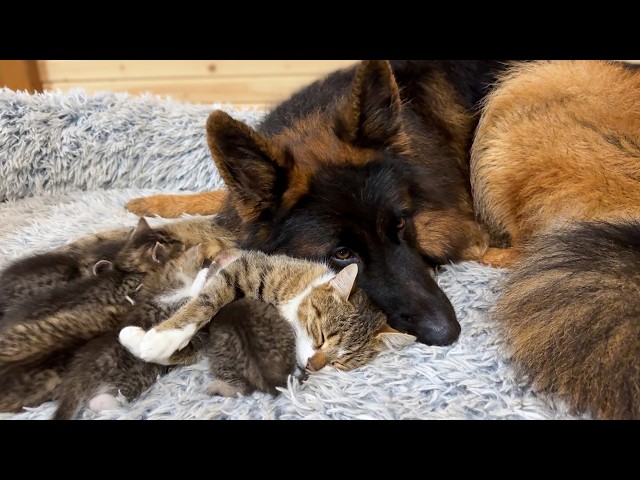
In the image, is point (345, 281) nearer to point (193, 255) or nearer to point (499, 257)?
point (193, 255)

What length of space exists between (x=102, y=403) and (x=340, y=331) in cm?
79

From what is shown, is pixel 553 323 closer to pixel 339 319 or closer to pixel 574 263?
pixel 574 263

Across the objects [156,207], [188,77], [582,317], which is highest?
[582,317]

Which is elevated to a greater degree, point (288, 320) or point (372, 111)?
point (372, 111)

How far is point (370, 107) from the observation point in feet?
6.80

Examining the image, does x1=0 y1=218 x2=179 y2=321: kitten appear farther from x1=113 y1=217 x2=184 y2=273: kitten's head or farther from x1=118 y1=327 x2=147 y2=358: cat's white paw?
x1=118 y1=327 x2=147 y2=358: cat's white paw

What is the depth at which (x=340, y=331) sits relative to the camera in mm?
1871

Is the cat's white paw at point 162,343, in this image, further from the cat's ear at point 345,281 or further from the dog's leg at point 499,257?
the dog's leg at point 499,257

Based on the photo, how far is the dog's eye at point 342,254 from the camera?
206cm

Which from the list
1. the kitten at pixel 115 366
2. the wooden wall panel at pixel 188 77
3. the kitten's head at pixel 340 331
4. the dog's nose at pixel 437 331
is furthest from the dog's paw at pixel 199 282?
the wooden wall panel at pixel 188 77

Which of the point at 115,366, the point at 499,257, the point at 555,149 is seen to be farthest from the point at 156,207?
the point at 555,149

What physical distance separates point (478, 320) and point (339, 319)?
0.53 metres

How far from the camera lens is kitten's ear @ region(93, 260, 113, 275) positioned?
203 centimetres
